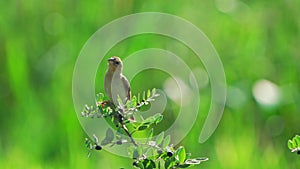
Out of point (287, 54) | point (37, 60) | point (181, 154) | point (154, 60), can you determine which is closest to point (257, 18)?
point (287, 54)

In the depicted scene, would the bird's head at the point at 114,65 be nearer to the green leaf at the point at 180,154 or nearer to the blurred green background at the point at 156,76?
the green leaf at the point at 180,154

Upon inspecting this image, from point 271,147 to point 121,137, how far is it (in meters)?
1.06

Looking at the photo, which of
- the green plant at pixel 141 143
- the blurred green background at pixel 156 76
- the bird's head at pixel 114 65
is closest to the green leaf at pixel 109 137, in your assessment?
the green plant at pixel 141 143

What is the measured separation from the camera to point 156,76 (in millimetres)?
2068

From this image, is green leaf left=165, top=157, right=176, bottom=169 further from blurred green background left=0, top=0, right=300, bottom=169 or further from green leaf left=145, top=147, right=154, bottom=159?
blurred green background left=0, top=0, right=300, bottom=169

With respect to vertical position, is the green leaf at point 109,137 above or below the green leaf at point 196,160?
above

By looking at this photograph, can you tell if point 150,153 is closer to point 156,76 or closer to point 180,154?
point 180,154

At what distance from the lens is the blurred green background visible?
1.65m

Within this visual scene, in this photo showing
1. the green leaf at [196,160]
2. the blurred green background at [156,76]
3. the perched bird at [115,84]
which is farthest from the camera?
the blurred green background at [156,76]

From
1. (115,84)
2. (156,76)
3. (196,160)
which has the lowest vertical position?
(196,160)

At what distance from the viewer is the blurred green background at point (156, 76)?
64.9 inches

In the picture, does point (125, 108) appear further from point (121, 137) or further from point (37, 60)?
point (37, 60)

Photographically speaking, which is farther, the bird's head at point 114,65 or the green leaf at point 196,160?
the bird's head at point 114,65

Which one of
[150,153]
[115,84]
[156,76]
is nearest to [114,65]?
[115,84]
